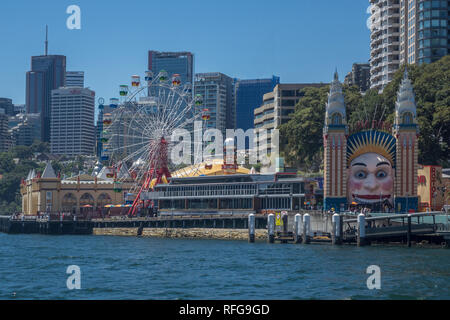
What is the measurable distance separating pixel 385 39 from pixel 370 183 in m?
84.4

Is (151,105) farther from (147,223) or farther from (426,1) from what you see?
(426,1)

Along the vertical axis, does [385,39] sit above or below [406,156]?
above

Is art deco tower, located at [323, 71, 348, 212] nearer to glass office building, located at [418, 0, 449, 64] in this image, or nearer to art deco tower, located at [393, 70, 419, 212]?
art deco tower, located at [393, 70, 419, 212]

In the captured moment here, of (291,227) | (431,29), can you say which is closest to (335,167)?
(291,227)

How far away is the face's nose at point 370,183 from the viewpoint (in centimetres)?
10500

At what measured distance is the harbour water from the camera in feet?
170

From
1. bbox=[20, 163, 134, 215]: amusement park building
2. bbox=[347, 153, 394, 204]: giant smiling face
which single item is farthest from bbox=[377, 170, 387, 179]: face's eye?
bbox=[20, 163, 134, 215]: amusement park building

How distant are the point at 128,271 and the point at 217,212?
2369 inches

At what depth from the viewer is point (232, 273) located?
62.8 m

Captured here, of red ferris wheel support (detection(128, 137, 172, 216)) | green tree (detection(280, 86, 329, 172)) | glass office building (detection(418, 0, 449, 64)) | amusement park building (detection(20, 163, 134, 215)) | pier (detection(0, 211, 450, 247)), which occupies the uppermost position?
glass office building (detection(418, 0, 449, 64))

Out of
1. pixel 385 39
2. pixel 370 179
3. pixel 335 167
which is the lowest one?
pixel 370 179

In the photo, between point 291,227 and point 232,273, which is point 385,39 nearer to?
point 291,227

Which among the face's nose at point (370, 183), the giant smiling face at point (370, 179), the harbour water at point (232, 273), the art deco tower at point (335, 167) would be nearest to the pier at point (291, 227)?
the harbour water at point (232, 273)
